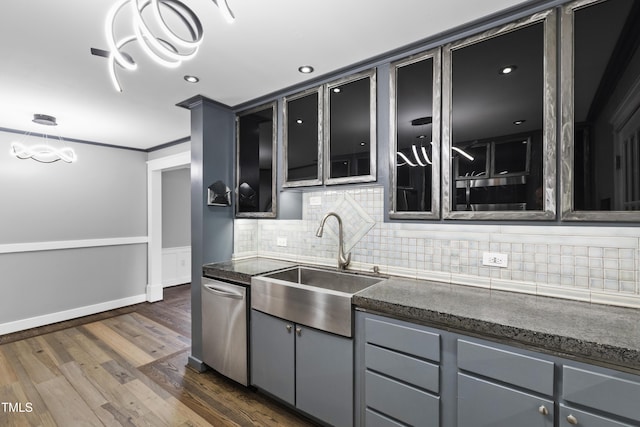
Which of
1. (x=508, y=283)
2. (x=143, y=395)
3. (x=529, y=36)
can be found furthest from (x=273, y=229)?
(x=529, y=36)

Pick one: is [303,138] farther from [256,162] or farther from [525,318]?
[525,318]

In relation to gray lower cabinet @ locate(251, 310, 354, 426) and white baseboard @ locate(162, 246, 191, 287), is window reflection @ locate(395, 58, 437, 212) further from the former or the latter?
white baseboard @ locate(162, 246, 191, 287)

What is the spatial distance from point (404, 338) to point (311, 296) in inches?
23.9

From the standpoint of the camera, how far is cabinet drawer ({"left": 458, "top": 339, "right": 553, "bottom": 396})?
118 cm

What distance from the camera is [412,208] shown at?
1.98m

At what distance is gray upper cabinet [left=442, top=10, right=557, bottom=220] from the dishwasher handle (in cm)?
162

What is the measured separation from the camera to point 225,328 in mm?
2453

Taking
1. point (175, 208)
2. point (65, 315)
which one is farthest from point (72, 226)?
point (175, 208)

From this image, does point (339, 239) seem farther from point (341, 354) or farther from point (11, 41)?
point (11, 41)

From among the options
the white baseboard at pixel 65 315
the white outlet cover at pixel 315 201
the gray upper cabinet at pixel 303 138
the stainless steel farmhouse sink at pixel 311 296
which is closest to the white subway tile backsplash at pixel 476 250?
the white outlet cover at pixel 315 201

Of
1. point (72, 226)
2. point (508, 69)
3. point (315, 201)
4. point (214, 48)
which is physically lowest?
point (72, 226)

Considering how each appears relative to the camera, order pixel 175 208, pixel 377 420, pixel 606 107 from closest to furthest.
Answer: pixel 606 107, pixel 377 420, pixel 175 208

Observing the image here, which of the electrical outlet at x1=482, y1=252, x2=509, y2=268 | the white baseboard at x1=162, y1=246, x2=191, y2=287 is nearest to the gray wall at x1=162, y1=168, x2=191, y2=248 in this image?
the white baseboard at x1=162, y1=246, x2=191, y2=287

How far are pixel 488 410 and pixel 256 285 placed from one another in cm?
154
